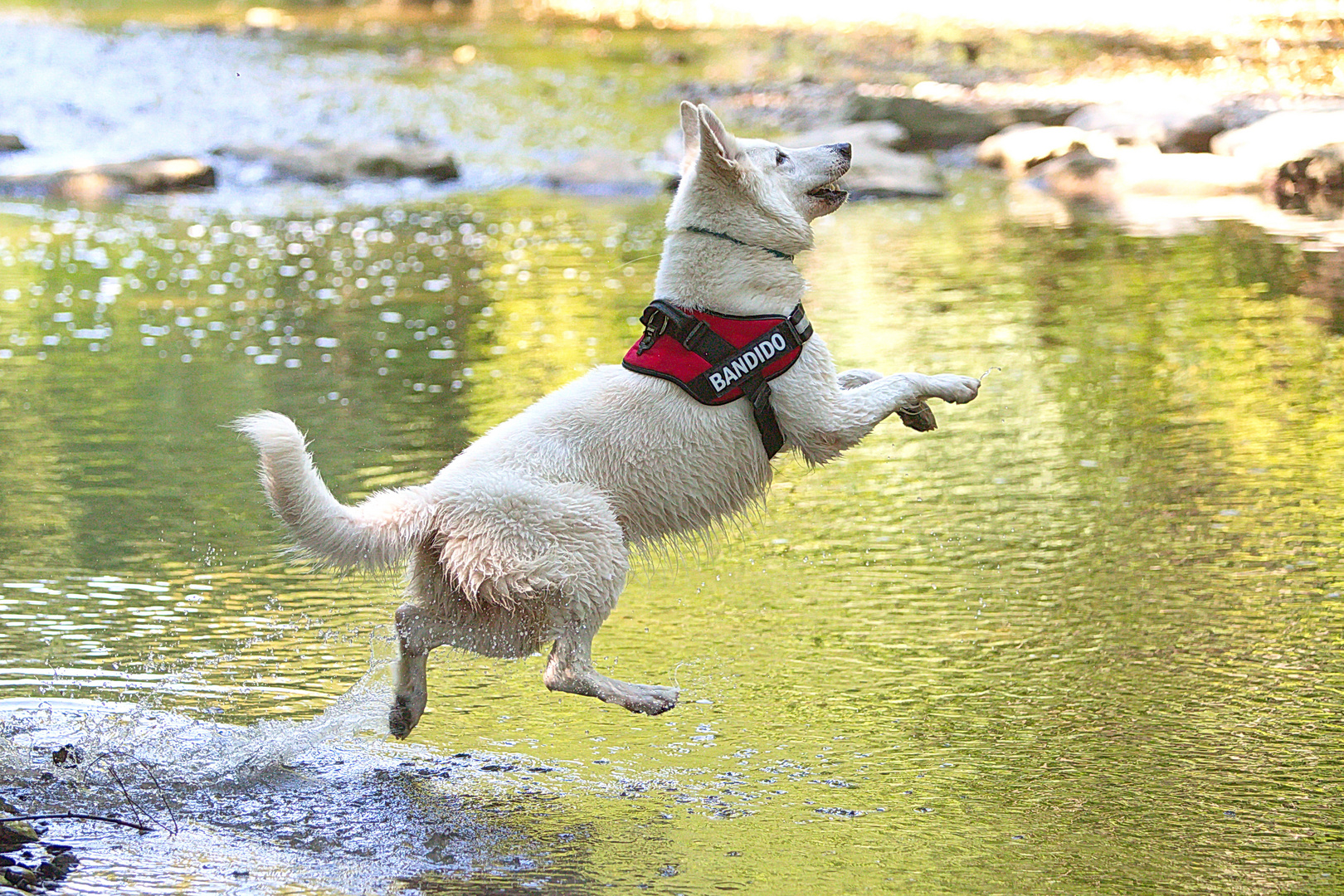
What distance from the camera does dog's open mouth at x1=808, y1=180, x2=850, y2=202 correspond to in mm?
6172

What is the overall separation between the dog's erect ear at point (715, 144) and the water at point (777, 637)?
201cm

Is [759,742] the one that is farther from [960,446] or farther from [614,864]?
[960,446]

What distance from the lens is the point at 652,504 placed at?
578 centimetres

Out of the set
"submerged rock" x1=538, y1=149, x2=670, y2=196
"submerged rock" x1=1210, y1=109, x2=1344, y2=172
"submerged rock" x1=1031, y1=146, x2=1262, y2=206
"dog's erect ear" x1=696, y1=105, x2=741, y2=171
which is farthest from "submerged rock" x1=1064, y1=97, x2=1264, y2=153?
"dog's erect ear" x1=696, y1=105, x2=741, y2=171

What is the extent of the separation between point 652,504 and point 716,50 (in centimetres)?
3141

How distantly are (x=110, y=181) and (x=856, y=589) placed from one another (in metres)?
16.8

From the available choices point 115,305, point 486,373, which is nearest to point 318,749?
point 486,373

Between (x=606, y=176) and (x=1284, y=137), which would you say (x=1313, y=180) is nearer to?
(x=1284, y=137)

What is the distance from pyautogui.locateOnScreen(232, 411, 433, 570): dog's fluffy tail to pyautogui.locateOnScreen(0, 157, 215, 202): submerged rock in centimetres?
1705

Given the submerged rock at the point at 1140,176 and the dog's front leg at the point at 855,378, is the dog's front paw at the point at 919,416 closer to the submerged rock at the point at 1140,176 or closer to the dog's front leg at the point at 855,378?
the dog's front leg at the point at 855,378

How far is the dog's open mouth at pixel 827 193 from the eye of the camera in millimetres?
6172

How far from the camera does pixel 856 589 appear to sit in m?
7.43

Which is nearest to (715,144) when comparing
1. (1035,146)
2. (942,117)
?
(1035,146)

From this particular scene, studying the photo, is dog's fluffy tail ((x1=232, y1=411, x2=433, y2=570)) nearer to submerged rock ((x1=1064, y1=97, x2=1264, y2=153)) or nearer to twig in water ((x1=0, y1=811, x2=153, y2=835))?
twig in water ((x1=0, y1=811, x2=153, y2=835))
